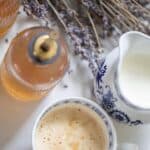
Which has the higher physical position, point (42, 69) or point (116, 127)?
point (42, 69)

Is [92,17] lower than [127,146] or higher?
higher

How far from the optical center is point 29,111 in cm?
82

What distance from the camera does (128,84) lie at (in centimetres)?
77

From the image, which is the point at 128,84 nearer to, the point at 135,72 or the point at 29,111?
the point at 135,72

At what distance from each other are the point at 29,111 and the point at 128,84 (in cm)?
15

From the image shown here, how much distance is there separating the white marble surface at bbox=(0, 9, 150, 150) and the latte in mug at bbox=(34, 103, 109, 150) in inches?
1.3

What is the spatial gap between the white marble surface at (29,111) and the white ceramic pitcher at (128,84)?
0.04m

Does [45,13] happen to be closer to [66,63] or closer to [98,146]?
[66,63]

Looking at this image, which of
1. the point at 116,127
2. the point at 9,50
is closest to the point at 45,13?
the point at 9,50

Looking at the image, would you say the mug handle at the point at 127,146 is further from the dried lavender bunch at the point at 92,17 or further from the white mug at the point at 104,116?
the dried lavender bunch at the point at 92,17

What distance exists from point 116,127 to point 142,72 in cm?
10

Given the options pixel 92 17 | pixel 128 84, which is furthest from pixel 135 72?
pixel 92 17

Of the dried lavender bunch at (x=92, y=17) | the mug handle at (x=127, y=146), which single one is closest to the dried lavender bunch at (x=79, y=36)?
the dried lavender bunch at (x=92, y=17)

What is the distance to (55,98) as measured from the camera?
827 mm
